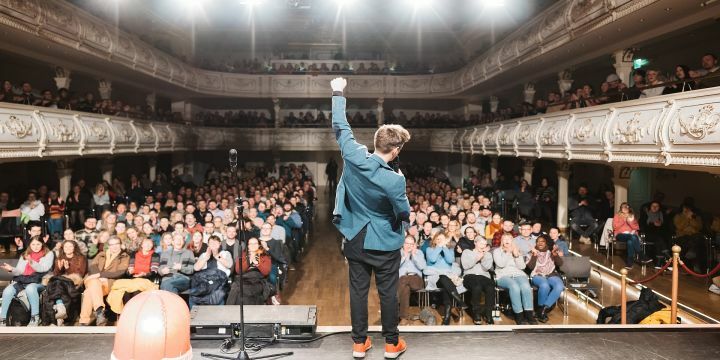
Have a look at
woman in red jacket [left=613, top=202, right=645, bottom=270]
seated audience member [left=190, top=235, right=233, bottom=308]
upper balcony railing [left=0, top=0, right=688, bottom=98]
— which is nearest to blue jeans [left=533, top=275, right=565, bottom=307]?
woman in red jacket [left=613, top=202, right=645, bottom=270]

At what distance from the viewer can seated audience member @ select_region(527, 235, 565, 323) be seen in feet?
22.2

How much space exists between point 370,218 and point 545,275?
475 cm

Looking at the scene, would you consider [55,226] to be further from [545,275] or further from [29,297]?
[545,275]

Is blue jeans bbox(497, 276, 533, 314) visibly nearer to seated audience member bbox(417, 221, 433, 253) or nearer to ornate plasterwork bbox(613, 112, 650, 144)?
seated audience member bbox(417, 221, 433, 253)

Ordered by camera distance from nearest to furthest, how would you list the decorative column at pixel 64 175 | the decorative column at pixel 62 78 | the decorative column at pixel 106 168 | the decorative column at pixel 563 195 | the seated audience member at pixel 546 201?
the decorative column at pixel 64 175
the decorative column at pixel 62 78
the decorative column at pixel 563 195
the seated audience member at pixel 546 201
the decorative column at pixel 106 168

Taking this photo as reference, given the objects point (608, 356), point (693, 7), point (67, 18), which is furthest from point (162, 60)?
point (608, 356)

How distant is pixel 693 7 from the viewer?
8039 mm

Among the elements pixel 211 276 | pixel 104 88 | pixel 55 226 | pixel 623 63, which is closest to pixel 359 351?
pixel 211 276

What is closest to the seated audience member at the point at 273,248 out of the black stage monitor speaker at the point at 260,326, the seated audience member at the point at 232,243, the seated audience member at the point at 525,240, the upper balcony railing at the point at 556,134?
the seated audience member at the point at 232,243

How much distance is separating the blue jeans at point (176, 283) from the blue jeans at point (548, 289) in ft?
16.1

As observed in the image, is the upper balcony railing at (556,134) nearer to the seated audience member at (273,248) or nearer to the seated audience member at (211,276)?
the seated audience member at (211,276)

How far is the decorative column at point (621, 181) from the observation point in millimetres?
10328

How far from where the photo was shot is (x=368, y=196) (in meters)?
3.16

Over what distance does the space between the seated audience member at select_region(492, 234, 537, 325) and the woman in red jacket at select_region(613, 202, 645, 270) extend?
9.52 feet
